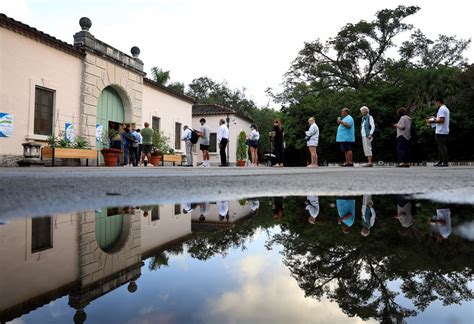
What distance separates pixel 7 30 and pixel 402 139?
39.9ft

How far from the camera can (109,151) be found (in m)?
12.9

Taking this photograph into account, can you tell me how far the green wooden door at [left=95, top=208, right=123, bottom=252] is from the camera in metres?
0.88

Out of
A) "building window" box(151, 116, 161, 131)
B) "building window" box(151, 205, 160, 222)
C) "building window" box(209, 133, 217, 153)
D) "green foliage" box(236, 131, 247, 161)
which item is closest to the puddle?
"building window" box(151, 205, 160, 222)

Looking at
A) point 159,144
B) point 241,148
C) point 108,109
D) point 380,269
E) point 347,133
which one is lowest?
point 380,269

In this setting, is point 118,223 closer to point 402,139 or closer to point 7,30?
point 402,139


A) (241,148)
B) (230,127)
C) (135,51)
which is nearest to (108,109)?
(135,51)

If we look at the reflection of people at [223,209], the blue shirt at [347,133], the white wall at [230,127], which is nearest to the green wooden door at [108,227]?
the reflection of people at [223,209]

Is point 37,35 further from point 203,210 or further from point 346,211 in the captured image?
point 346,211

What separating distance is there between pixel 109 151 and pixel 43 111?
296 cm

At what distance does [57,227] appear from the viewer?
3.41 ft

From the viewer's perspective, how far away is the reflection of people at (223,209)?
1.38 metres

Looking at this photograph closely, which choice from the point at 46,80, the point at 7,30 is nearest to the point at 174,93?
the point at 46,80

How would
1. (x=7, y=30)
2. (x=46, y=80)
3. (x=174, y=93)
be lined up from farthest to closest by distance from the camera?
(x=174, y=93)
(x=46, y=80)
(x=7, y=30)

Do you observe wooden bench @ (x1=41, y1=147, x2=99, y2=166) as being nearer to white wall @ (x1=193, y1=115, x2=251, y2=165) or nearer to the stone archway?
the stone archway
